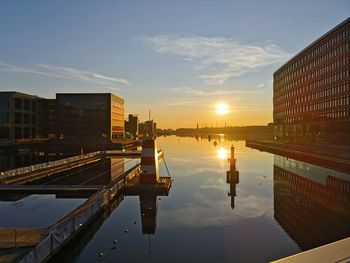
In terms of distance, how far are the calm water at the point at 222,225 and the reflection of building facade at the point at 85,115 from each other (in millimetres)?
111600

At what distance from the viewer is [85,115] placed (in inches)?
5714

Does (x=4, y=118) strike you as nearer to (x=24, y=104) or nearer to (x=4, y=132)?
(x=4, y=132)

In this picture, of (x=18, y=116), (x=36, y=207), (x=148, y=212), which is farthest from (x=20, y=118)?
(x=148, y=212)

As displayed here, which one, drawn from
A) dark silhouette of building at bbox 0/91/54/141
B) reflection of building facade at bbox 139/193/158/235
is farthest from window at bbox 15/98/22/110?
reflection of building facade at bbox 139/193/158/235

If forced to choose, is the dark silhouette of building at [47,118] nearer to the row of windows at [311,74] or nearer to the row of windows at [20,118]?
the row of windows at [20,118]

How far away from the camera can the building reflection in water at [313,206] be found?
22220 mm

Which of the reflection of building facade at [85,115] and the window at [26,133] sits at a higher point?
the reflection of building facade at [85,115]

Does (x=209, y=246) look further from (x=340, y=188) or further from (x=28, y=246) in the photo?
(x=340, y=188)

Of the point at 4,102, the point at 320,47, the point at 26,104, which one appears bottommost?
the point at 4,102

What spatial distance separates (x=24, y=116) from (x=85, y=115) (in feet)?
83.0

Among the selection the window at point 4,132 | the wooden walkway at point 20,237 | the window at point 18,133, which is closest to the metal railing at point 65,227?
the wooden walkway at point 20,237

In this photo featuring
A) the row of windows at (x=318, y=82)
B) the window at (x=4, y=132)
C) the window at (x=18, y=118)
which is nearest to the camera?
the row of windows at (x=318, y=82)

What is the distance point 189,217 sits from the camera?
26.5 meters

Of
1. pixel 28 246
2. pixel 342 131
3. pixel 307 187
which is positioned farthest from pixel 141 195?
pixel 342 131
